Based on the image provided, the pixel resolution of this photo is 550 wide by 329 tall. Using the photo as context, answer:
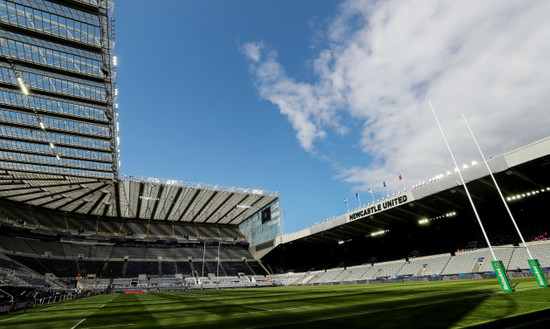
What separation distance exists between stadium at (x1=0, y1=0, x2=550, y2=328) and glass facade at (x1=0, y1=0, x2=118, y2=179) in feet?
0.42

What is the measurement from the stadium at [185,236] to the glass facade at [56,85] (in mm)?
127

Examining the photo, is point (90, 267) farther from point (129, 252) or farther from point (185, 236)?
point (185, 236)

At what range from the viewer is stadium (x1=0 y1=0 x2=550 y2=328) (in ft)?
40.6

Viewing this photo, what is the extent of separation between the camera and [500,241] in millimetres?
33938

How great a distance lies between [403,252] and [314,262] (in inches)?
948

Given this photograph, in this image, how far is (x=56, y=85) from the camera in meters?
27.2

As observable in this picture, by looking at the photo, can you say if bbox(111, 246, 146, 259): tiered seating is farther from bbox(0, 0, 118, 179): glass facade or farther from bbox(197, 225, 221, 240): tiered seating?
bbox(0, 0, 118, 179): glass facade

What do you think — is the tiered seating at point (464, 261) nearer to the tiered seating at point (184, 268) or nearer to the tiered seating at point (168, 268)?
the tiered seating at point (184, 268)

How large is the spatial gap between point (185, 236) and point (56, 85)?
55.4 meters

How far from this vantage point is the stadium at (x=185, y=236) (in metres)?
12.4

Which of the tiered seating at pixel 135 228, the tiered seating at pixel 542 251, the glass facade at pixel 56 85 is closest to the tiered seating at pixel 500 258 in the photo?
the tiered seating at pixel 542 251

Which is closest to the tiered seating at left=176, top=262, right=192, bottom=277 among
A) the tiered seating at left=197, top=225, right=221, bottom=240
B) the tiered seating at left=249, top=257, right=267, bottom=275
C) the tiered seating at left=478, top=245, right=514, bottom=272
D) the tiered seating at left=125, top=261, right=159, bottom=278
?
the tiered seating at left=125, top=261, right=159, bottom=278

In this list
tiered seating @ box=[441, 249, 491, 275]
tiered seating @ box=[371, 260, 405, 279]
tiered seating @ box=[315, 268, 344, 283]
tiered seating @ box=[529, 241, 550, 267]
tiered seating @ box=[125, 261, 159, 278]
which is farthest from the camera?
tiered seating @ box=[125, 261, 159, 278]

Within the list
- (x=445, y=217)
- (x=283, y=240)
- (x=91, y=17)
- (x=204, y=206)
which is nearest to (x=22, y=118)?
(x=91, y=17)
